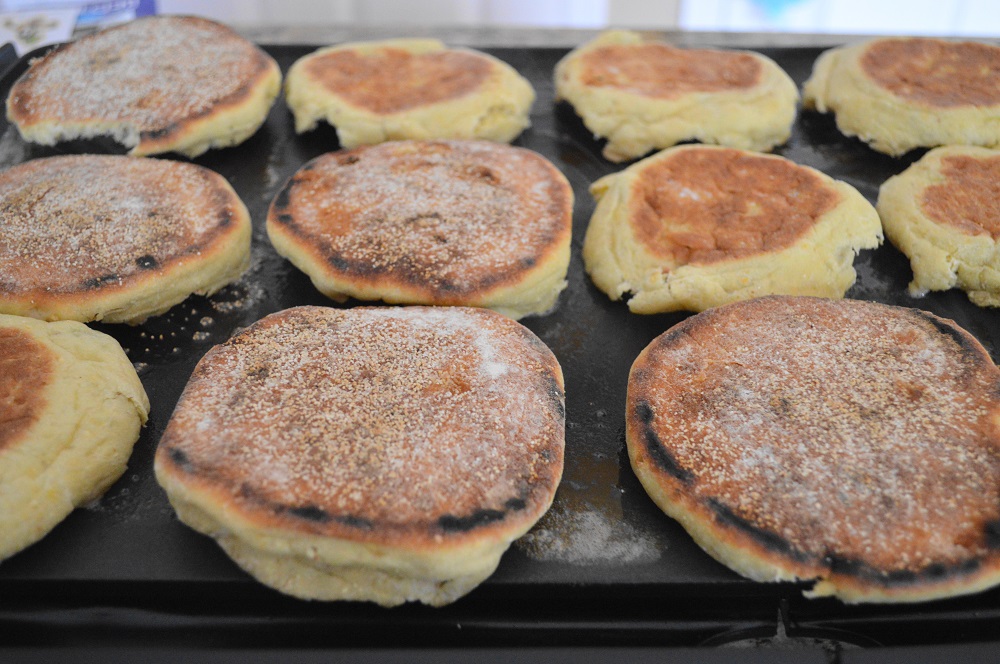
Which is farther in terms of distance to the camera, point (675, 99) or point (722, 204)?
point (675, 99)

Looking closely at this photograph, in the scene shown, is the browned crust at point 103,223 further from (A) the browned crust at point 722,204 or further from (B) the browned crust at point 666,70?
(B) the browned crust at point 666,70

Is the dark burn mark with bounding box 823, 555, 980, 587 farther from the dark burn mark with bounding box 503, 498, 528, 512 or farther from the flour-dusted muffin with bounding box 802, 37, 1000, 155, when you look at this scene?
the flour-dusted muffin with bounding box 802, 37, 1000, 155

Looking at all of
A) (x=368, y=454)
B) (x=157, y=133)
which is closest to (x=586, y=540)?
(x=368, y=454)

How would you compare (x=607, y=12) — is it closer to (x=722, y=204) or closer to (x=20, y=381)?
(x=722, y=204)

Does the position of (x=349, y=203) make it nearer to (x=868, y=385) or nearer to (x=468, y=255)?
(x=468, y=255)

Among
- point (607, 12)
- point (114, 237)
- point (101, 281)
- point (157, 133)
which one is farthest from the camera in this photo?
point (607, 12)

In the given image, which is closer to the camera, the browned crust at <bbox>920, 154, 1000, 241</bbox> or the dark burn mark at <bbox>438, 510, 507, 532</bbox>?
the dark burn mark at <bbox>438, 510, 507, 532</bbox>

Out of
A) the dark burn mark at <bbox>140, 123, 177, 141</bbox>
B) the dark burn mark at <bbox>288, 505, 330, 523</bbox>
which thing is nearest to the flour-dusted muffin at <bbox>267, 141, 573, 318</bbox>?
the dark burn mark at <bbox>140, 123, 177, 141</bbox>
